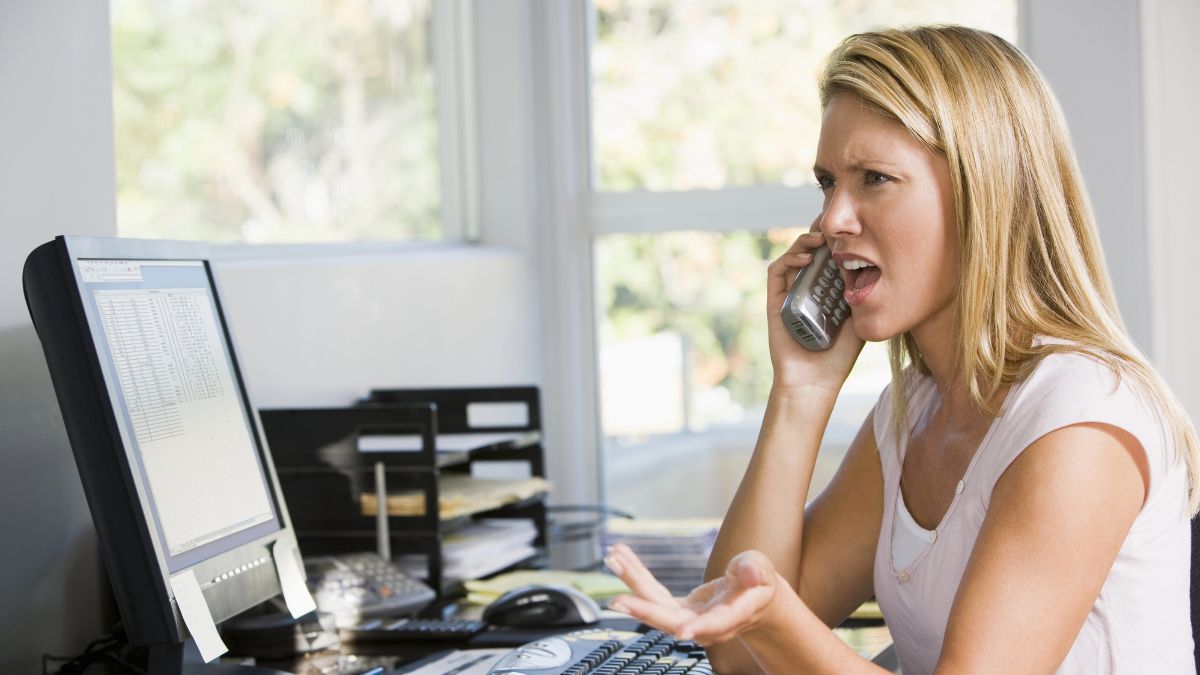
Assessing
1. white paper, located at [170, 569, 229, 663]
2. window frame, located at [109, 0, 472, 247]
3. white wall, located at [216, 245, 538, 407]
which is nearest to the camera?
white paper, located at [170, 569, 229, 663]

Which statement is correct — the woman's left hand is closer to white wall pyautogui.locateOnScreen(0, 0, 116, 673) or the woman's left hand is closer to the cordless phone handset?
the cordless phone handset

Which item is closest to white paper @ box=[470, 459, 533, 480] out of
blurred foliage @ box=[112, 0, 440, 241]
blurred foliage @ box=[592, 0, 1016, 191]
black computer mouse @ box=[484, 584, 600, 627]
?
blurred foliage @ box=[112, 0, 440, 241]

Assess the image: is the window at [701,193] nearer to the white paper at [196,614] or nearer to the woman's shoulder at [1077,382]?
the woman's shoulder at [1077,382]

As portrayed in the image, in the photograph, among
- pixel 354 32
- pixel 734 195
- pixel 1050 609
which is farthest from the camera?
pixel 734 195

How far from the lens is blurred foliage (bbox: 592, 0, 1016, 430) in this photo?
287 cm

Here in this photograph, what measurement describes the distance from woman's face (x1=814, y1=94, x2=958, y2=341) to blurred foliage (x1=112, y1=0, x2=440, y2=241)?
1032 millimetres

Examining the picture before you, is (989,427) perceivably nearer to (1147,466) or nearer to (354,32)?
(1147,466)

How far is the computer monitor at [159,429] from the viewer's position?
114 cm

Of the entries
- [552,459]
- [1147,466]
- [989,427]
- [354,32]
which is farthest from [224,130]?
[1147,466]

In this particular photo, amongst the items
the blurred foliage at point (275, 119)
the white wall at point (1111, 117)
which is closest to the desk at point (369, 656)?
the blurred foliage at point (275, 119)

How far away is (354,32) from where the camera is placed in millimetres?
2514

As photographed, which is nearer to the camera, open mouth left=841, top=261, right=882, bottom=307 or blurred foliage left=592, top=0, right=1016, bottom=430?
open mouth left=841, top=261, right=882, bottom=307

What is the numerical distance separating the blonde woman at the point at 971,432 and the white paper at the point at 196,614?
1.50 ft

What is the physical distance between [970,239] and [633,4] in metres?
1.86
